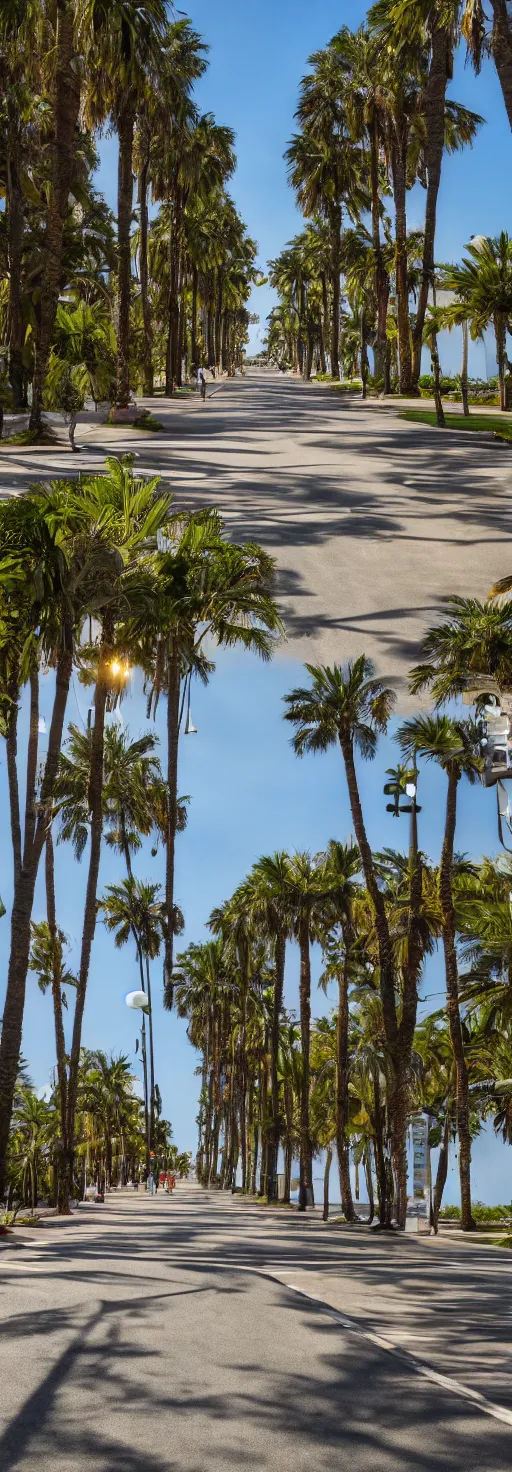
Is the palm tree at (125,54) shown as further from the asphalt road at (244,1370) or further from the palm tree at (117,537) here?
the asphalt road at (244,1370)

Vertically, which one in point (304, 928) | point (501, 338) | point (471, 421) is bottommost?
point (304, 928)

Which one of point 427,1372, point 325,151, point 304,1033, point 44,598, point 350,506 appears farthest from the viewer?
point 325,151

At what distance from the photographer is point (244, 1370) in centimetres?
811

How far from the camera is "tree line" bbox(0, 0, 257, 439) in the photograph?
110 feet

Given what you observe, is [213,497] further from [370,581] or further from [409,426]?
[409,426]

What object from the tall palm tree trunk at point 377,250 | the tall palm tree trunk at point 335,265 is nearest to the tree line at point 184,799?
the tall palm tree trunk at point 377,250

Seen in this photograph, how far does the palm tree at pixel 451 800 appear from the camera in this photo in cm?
3206

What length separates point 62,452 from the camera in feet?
108

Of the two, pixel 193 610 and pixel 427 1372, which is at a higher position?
pixel 193 610

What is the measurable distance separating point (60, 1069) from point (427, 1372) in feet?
90.7

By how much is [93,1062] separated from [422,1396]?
89.8m

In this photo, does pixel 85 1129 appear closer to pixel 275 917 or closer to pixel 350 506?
pixel 275 917

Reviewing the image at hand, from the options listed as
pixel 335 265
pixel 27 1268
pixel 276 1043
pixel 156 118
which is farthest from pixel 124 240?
pixel 27 1268

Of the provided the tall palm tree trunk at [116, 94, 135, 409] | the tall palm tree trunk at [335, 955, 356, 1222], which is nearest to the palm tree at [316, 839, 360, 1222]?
the tall palm tree trunk at [335, 955, 356, 1222]
